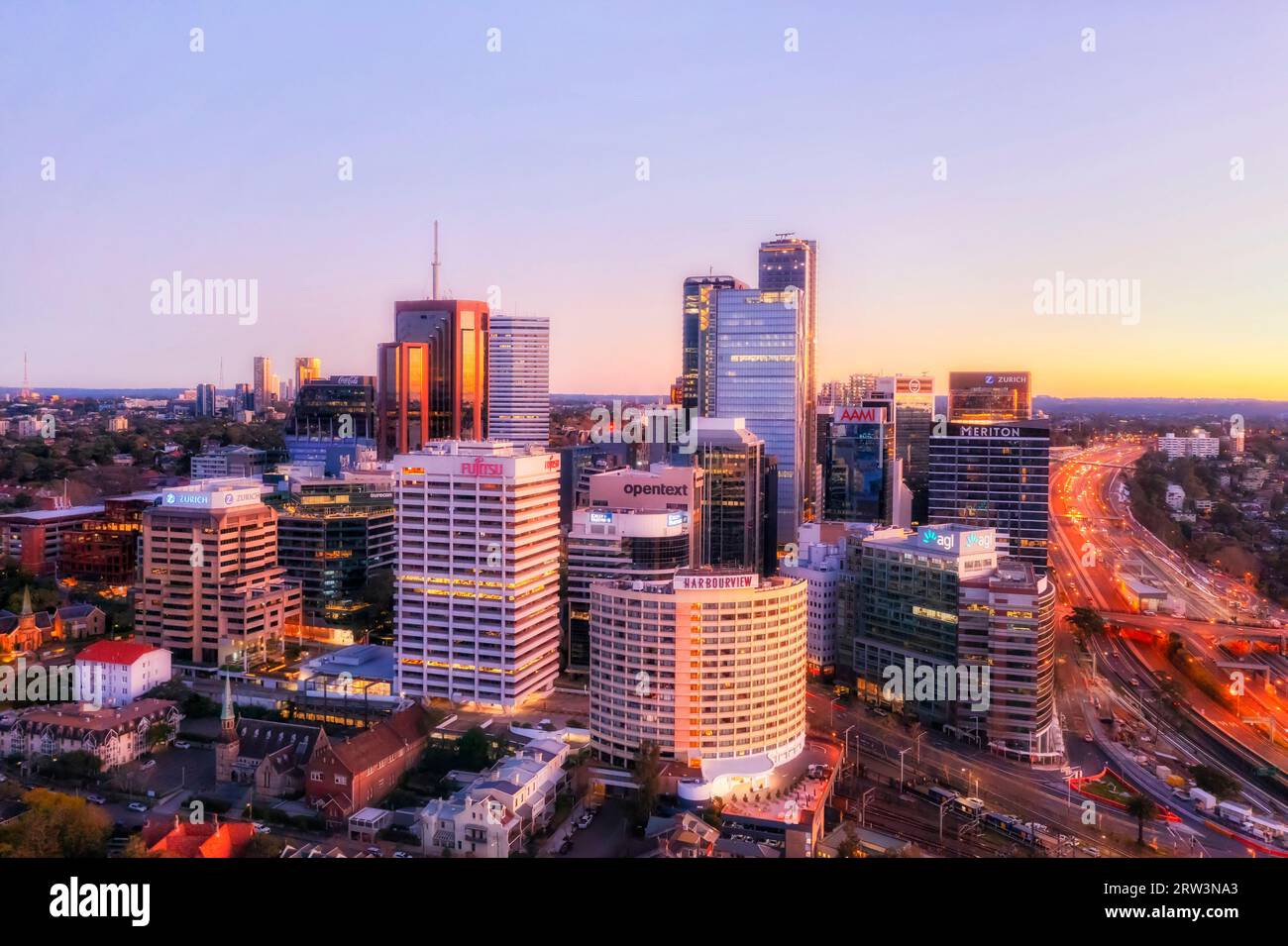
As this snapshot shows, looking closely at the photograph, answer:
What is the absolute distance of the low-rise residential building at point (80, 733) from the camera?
8.95 metres

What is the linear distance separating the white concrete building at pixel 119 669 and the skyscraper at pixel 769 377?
14.0 m

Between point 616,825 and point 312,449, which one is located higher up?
point 312,449

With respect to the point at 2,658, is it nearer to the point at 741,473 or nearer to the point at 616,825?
the point at 616,825

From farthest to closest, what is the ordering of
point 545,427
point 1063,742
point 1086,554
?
point 545,427, point 1086,554, point 1063,742

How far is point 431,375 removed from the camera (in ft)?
90.8

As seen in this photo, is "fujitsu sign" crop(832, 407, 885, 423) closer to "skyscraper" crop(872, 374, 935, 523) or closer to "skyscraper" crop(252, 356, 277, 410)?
"skyscraper" crop(872, 374, 935, 523)

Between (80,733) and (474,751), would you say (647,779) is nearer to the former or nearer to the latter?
(474,751)

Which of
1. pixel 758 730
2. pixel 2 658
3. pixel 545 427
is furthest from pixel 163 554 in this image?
pixel 545 427

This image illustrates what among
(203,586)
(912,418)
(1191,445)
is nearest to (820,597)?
(1191,445)

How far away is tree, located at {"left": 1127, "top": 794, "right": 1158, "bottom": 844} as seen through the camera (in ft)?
26.5

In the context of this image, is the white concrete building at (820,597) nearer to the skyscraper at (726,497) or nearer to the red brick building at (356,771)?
the skyscraper at (726,497)

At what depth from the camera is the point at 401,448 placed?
89.1 ft

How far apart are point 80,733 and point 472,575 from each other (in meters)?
4.34
